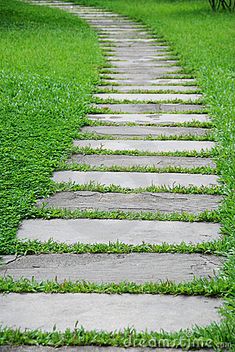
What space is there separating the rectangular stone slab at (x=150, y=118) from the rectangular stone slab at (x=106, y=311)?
267 cm

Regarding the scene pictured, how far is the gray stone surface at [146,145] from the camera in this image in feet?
13.9

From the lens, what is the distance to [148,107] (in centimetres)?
545

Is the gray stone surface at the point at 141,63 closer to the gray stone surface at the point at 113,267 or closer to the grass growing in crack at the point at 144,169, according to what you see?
the grass growing in crack at the point at 144,169

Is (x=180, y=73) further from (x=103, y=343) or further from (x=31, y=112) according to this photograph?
(x=103, y=343)

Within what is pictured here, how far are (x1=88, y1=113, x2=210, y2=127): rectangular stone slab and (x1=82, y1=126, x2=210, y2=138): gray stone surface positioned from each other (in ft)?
0.54

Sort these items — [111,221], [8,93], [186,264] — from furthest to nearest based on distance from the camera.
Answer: [8,93], [111,221], [186,264]

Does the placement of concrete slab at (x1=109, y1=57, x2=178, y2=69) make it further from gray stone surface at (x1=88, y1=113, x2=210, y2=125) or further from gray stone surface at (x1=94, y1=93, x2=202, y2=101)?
gray stone surface at (x1=88, y1=113, x2=210, y2=125)

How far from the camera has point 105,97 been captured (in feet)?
18.9

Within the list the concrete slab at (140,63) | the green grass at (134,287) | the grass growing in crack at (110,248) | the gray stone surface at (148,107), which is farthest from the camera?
the concrete slab at (140,63)

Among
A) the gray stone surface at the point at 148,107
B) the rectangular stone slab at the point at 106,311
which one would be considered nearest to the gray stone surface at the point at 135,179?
the rectangular stone slab at the point at 106,311

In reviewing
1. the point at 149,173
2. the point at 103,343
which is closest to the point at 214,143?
the point at 149,173

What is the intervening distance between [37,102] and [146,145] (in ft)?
4.14

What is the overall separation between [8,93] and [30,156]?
69.8 inches

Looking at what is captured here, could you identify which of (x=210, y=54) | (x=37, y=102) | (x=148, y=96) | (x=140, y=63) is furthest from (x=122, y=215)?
(x=210, y=54)
